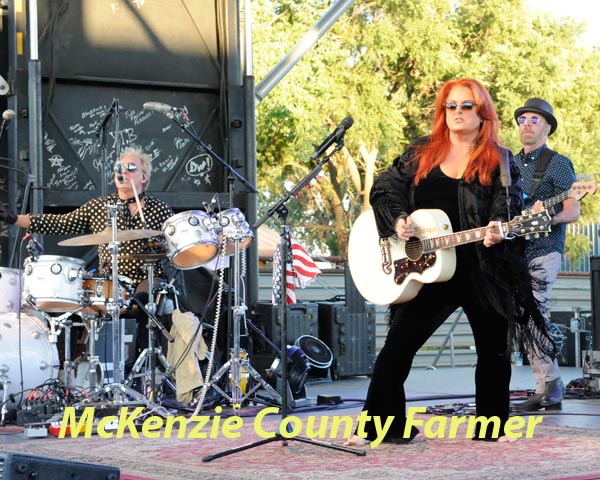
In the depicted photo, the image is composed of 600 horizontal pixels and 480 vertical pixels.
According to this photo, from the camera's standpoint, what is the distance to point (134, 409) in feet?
23.6

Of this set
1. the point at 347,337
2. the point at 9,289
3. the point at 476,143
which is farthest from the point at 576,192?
the point at 347,337

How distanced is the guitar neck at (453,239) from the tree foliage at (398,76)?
1986 centimetres

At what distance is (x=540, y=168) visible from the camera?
291 inches

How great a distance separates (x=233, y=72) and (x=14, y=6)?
2.15m

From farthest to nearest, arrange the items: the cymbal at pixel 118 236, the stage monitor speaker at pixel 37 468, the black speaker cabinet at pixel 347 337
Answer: the black speaker cabinet at pixel 347 337
the cymbal at pixel 118 236
the stage monitor speaker at pixel 37 468

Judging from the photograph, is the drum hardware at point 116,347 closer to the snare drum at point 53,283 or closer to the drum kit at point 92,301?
the drum kit at point 92,301

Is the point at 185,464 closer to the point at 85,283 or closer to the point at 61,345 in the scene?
the point at 85,283

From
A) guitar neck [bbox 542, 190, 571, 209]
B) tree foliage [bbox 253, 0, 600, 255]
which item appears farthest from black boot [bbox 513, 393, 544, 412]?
tree foliage [bbox 253, 0, 600, 255]

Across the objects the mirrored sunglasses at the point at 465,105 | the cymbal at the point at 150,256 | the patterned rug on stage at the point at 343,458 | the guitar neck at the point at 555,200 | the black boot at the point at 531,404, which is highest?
the mirrored sunglasses at the point at 465,105

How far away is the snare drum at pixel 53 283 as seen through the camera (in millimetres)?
7293

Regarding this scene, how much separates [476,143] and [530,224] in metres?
0.65

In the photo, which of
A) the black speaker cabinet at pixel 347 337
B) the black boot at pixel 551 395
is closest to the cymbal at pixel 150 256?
the black boot at pixel 551 395

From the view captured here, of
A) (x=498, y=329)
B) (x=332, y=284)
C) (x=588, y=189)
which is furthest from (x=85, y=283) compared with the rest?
(x=332, y=284)

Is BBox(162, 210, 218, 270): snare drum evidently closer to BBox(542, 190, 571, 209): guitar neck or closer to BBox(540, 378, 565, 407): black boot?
BBox(540, 378, 565, 407): black boot
